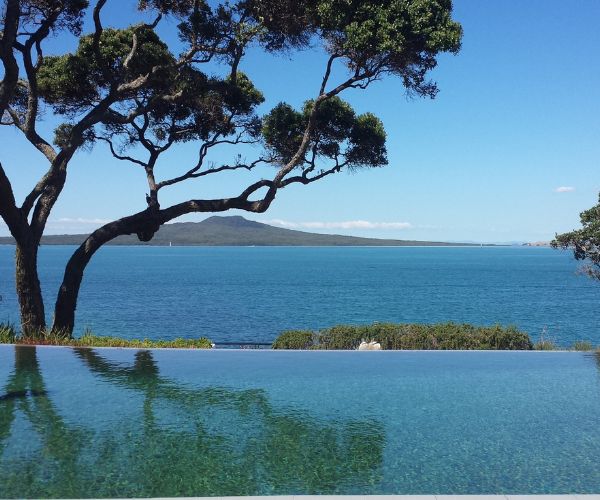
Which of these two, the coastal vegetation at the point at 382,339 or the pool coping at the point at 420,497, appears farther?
the coastal vegetation at the point at 382,339

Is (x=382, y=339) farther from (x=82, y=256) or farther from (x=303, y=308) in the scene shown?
(x=303, y=308)

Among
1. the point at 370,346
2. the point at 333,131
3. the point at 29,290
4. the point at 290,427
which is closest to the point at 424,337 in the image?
the point at 370,346

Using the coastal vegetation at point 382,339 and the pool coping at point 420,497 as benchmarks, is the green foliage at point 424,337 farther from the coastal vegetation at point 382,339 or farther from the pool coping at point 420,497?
the pool coping at point 420,497

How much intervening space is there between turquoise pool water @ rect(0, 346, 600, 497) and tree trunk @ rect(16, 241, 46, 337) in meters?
2.29

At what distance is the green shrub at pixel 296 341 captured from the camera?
61.6 feet

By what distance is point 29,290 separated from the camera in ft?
50.8

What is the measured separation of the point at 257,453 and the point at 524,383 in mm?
6355

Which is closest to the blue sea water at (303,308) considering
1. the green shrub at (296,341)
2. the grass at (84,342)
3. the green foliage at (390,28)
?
the green shrub at (296,341)

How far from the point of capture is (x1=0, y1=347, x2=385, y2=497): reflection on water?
19.8 feet

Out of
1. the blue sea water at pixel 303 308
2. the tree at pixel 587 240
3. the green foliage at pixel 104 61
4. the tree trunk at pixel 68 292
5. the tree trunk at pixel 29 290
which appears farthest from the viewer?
the blue sea water at pixel 303 308

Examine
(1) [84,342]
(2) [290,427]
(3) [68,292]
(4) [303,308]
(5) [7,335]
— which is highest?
(3) [68,292]

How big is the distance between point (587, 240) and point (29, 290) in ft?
65.4

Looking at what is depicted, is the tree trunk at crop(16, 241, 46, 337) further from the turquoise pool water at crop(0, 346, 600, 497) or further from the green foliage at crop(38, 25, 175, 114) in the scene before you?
the green foliage at crop(38, 25, 175, 114)

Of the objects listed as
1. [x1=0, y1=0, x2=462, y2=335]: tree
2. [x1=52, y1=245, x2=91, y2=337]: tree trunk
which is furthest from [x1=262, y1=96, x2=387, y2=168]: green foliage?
[x1=52, y1=245, x2=91, y2=337]: tree trunk
